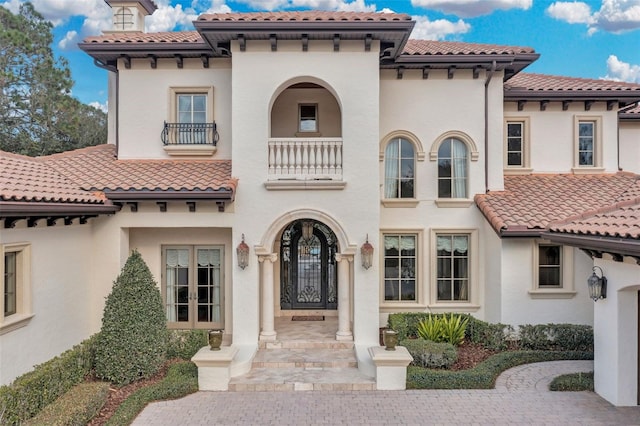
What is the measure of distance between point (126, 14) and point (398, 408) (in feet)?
52.3

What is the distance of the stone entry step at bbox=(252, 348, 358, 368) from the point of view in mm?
10664

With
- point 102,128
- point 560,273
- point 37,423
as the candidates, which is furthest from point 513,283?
point 102,128

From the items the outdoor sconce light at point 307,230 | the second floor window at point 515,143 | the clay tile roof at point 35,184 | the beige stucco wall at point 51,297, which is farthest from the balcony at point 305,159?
the second floor window at point 515,143

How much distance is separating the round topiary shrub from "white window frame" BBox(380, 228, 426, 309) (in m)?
6.76

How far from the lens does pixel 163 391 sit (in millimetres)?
9242

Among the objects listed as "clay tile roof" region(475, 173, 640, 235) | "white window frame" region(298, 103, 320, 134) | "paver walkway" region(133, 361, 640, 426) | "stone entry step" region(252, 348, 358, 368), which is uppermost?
"white window frame" region(298, 103, 320, 134)

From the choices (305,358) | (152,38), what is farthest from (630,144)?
(152,38)

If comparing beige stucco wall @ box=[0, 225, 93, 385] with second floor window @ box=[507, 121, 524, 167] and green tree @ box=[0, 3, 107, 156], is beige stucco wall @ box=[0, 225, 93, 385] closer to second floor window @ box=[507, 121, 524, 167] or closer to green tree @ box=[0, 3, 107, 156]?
second floor window @ box=[507, 121, 524, 167]

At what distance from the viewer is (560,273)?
12484 millimetres

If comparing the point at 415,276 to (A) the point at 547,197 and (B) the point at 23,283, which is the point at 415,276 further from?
(B) the point at 23,283

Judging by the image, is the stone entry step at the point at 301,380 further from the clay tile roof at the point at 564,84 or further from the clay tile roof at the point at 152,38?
the clay tile roof at the point at 564,84

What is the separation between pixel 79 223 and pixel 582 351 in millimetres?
13429

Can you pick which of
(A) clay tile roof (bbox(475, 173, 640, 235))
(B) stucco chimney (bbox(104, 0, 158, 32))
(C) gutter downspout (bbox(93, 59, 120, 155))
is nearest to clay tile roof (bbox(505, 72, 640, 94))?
(A) clay tile roof (bbox(475, 173, 640, 235))

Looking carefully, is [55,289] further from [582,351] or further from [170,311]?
[582,351]
